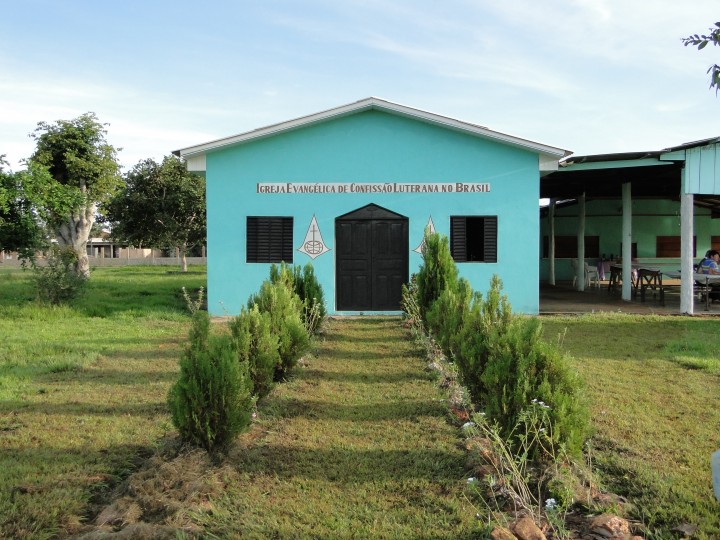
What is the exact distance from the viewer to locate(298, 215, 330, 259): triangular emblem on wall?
13281 millimetres

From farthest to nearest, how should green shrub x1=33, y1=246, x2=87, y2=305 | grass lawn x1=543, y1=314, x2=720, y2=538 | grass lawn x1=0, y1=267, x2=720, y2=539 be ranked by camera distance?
1. green shrub x1=33, y1=246, x2=87, y2=305
2. grass lawn x1=543, y1=314, x2=720, y2=538
3. grass lawn x1=0, y1=267, x2=720, y2=539

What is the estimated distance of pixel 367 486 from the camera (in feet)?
13.9

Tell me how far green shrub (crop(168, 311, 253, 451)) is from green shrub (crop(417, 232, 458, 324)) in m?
5.14

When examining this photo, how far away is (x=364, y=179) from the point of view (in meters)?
13.2

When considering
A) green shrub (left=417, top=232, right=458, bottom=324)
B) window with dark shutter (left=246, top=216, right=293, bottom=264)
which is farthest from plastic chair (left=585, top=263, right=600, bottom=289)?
green shrub (left=417, top=232, right=458, bottom=324)

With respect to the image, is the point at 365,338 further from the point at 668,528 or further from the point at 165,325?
the point at 668,528

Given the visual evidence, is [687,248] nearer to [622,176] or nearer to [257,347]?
[622,176]

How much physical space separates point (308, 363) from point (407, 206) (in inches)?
228

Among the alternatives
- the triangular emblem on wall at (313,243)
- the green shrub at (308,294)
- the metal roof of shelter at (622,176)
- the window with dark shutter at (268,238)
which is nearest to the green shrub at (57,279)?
the window with dark shutter at (268,238)

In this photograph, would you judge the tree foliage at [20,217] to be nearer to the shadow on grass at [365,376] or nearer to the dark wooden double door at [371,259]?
the dark wooden double door at [371,259]

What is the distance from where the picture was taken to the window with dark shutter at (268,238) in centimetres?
1327

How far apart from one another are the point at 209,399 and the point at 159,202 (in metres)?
29.6

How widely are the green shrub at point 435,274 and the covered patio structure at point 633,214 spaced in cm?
493

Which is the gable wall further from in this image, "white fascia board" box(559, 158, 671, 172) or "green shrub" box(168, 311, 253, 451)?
"green shrub" box(168, 311, 253, 451)
